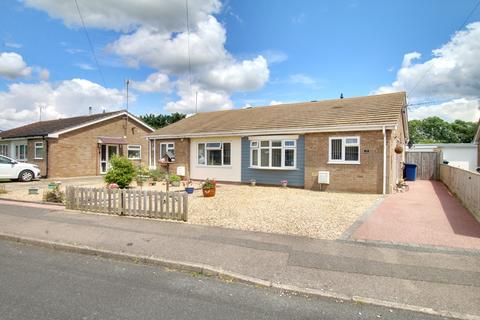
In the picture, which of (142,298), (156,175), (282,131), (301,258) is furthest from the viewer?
(156,175)

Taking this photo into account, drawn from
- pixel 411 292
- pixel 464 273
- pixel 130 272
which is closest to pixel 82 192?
pixel 130 272

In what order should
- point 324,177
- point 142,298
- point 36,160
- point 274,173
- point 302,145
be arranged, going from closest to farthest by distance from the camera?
point 142,298 < point 324,177 < point 302,145 < point 274,173 < point 36,160

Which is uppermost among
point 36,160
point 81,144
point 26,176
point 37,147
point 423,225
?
point 81,144

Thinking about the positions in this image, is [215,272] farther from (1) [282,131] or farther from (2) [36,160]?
(2) [36,160]

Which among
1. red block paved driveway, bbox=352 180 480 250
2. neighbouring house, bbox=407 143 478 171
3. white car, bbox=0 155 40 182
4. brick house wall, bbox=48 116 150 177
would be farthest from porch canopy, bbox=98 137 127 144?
neighbouring house, bbox=407 143 478 171

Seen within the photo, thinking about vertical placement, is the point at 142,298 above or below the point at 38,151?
below

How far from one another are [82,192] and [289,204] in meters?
6.50

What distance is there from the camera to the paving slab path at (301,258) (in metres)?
4.04

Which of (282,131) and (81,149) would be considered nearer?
(282,131)

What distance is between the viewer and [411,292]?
4012 millimetres

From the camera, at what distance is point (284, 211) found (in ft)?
30.1

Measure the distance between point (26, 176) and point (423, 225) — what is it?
2125cm

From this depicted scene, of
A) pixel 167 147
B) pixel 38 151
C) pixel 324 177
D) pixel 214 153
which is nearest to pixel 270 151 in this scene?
pixel 324 177

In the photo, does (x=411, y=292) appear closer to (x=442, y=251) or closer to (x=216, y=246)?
(x=442, y=251)
